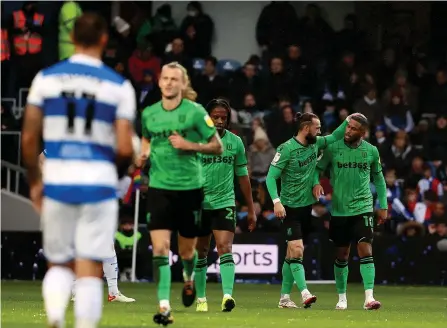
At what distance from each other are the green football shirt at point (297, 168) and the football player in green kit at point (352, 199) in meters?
0.15

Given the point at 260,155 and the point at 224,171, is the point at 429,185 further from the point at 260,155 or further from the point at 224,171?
the point at 224,171

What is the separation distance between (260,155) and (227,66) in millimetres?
3022

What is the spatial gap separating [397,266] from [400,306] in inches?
250

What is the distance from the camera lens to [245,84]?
25.8 meters

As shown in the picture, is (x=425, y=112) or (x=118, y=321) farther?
(x=425, y=112)

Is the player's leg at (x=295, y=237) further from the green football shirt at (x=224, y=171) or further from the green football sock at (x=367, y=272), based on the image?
the green football shirt at (x=224, y=171)

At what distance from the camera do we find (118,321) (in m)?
12.4

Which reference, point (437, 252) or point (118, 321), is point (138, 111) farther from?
point (118, 321)

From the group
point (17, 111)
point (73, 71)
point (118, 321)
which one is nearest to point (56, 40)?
point (17, 111)

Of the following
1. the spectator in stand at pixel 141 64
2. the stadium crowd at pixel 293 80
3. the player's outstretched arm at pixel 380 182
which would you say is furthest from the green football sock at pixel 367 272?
the spectator in stand at pixel 141 64

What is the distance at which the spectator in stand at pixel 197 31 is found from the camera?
2658 centimetres

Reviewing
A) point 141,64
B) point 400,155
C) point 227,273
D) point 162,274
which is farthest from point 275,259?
point 162,274

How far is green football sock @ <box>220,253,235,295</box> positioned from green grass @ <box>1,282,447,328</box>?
10.7 inches

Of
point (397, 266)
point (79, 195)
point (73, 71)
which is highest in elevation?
point (73, 71)
